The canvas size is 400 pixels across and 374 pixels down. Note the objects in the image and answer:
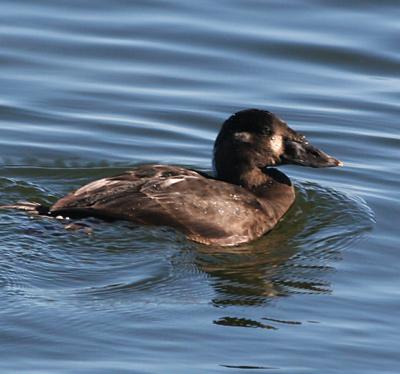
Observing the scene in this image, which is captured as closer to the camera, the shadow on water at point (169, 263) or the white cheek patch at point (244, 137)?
the shadow on water at point (169, 263)

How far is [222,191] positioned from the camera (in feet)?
37.9

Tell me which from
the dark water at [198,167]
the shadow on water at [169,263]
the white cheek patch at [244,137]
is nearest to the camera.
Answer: the dark water at [198,167]

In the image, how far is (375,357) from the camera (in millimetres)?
9125

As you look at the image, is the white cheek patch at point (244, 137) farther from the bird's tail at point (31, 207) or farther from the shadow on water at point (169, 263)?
the bird's tail at point (31, 207)

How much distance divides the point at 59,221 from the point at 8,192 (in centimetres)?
121

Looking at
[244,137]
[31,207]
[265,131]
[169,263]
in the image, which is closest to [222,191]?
[244,137]

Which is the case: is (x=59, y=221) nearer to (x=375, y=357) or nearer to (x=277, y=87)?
(x=375, y=357)

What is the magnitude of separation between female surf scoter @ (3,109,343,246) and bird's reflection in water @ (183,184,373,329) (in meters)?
0.17

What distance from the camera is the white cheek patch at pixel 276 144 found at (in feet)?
39.9

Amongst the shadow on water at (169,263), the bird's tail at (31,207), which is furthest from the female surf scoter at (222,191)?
the shadow on water at (169,263)

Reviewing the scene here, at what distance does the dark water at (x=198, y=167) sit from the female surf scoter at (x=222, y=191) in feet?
0.45

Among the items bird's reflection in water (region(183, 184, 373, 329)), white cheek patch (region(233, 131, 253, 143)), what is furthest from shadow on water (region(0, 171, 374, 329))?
white cheek patch (region(233, 131, 253, 143))

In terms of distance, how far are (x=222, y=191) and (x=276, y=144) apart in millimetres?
869

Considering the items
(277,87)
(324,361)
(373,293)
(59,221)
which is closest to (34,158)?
(59,221)
